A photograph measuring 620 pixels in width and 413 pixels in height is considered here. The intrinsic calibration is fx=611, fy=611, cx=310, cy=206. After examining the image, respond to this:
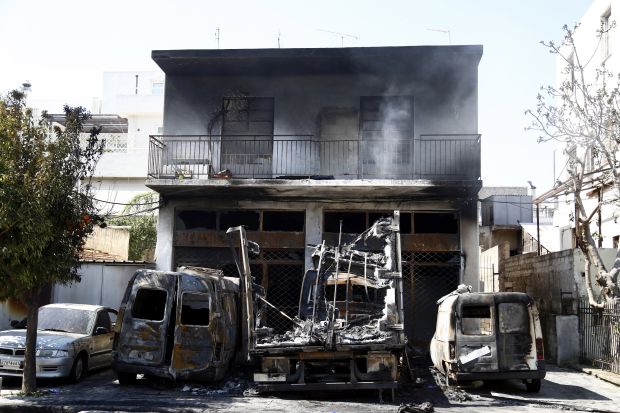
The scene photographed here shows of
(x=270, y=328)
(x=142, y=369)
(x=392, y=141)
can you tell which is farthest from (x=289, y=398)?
(x=392, y=141)

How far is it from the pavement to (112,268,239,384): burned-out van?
1.34 feet

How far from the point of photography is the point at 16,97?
10398 millimetres

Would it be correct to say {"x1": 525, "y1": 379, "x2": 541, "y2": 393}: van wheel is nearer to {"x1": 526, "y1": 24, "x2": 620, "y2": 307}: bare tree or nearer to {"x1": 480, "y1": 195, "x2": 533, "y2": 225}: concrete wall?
{"x1": 526, "y1": 24, "x2": 620, "y2": 307}: bare tree

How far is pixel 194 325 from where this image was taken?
11.0m

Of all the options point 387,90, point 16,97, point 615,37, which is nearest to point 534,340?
point 387,90

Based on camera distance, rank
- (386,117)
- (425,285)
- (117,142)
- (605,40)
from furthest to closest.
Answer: (117,142) < (605,40) < (386,117) < (425,285)

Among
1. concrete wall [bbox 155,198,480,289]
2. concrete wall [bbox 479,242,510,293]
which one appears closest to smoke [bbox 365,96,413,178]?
concrete wall [bbox 155,198,480,289]

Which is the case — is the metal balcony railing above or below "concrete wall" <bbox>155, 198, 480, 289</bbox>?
above

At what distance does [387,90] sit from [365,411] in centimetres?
967

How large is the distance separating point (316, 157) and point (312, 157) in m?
0.11

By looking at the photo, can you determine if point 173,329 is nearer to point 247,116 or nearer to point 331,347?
point 331,347

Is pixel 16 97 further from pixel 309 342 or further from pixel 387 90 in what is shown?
pixel 387 90

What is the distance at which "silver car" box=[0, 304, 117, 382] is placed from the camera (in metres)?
11.0

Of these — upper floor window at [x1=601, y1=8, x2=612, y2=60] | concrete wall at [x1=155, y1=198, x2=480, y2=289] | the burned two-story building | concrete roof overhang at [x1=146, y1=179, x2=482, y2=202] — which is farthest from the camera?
upper floor window at [x1=601, y1=8, x2=612, y2=60]
